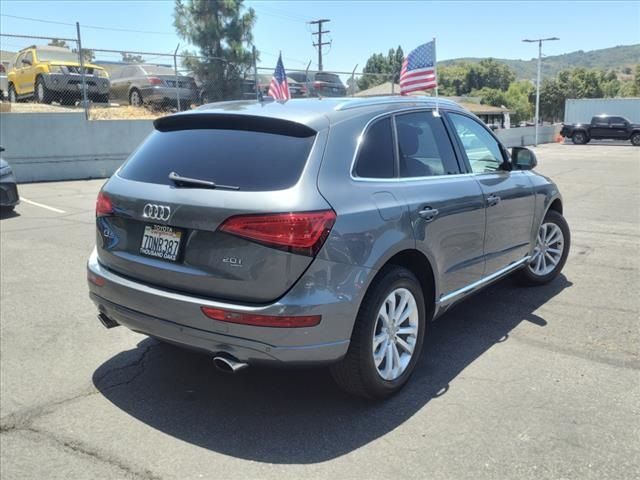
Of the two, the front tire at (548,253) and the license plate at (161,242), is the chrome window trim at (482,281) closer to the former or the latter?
the front tire at (548,253)

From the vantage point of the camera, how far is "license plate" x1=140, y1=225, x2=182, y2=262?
317 centimetres

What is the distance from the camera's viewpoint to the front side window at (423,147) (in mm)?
3807

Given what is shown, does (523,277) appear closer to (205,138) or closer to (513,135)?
(205,138)

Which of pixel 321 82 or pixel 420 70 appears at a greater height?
pixel 321 82

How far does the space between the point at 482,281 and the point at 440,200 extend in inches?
38.8

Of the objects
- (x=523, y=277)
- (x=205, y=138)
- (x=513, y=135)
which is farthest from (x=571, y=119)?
(x=205, y=138)

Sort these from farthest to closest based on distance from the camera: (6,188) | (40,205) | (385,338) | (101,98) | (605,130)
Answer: (605,130) < (101,98) < (40,205) < (6,188) < (385,338)

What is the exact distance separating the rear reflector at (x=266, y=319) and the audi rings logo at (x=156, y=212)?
0.61 metres

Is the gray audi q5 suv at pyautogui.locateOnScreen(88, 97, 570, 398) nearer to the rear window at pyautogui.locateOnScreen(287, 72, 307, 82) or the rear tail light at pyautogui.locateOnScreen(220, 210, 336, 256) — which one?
the rear tail light at pyautogui.locateOnScreen(220, 210, 336, 256)

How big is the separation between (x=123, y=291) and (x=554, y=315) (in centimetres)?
357

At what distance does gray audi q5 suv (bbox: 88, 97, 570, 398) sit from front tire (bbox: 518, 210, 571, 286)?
5.80 ft

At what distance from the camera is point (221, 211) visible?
2994 mm

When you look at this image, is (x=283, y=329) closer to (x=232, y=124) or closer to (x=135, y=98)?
(x=232, y=124)

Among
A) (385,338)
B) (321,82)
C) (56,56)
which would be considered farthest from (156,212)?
(321,82)
